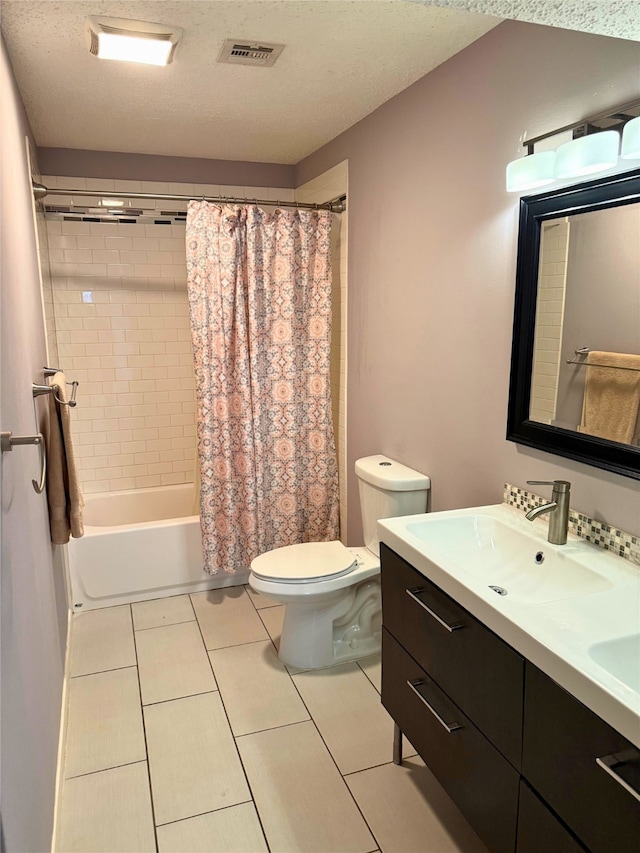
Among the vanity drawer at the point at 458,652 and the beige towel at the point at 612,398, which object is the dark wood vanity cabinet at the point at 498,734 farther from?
the beige towel at the point at 612,398

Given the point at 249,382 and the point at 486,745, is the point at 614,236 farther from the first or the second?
the point at 249,382

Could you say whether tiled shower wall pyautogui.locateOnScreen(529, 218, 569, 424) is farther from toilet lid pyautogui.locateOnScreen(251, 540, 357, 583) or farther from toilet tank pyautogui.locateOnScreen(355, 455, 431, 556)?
toilet lid pyautogui.locateOnScreen(251, 540, 357, 583)

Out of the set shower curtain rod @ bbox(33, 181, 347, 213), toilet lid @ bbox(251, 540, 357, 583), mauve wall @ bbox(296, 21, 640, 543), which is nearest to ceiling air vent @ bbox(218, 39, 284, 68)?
mauve wall @ bbox(296, 21, 640, 543)

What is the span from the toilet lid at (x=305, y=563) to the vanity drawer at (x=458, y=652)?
593 millimetres

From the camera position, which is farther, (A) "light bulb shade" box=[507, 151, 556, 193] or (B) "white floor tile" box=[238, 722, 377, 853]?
(B) "white floor tile" box=[238, 722, 377, 853]

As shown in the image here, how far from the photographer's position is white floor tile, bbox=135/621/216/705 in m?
2.49

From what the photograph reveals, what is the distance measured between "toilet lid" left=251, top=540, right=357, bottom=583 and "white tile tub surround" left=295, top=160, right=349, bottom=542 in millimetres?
725

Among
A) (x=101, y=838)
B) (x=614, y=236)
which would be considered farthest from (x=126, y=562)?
(x=614, y=236)

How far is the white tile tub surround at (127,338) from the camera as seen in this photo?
11.7ft

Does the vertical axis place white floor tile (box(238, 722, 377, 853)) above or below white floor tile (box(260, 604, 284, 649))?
below

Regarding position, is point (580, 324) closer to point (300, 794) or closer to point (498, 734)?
point (498, 734)

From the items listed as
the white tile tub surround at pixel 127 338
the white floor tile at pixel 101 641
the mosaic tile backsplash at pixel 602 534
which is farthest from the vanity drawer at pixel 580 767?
the white tile tub surround at pixel 127 338

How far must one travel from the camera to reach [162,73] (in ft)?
7.41

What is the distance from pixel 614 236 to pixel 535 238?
0.29 metres
